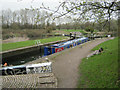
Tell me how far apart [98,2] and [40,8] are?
914mm

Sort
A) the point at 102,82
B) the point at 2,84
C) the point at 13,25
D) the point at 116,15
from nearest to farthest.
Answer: the point at 2,84, the point at 13,25, the point at 116,15, the point at 102,82

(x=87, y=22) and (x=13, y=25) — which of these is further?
(x=87, y=22)

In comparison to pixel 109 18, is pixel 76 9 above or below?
above

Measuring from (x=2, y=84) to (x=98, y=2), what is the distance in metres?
1.62

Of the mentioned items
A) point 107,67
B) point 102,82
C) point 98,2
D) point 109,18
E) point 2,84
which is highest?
point 98,2

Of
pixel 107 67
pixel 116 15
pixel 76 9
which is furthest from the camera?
pixel 107 67

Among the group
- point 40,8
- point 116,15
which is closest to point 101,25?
point 116,15

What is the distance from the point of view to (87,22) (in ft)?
5.57

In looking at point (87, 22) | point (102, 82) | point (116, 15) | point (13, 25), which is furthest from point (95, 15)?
point (102, 82)

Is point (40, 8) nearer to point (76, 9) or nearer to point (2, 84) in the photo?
point (76, 9)

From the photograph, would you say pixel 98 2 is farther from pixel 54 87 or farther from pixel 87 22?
pixel 54 87

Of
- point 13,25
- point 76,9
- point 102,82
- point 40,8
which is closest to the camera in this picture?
point 40,8

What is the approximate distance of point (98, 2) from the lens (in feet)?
5.25

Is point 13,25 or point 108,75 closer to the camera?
point 13,25
